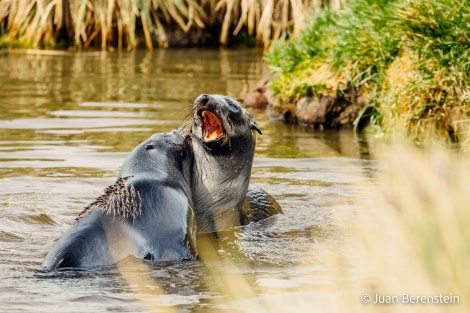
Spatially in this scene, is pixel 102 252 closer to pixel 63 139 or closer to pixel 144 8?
pixel 63 139

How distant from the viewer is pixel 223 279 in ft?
17.6

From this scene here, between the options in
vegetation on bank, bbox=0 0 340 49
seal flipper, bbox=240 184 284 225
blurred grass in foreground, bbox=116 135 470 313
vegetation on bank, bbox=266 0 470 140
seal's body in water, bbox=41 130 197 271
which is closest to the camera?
blurred grass in foreground, bbox=116 135 470 313

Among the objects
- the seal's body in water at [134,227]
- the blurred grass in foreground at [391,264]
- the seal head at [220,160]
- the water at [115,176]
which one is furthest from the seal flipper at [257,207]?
the seal's body in water at [134,227]

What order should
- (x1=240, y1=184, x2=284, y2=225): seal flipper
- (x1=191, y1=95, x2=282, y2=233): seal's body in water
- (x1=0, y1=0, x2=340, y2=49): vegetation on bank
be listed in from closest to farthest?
(x1=191, y1=95, x2=282, y2=233): seal's body in water
(x1=240, y1=184, x2=284, y2=225): seal flipper
(x1=0, y1=0, x2=340, y2=49): vegetation on bank

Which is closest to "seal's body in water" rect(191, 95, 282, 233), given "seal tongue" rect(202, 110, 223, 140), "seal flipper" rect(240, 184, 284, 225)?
"seal tongue" rect(202, 110, 223, 140)

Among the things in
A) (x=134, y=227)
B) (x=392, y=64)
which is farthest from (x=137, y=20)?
(x=134, y=227)

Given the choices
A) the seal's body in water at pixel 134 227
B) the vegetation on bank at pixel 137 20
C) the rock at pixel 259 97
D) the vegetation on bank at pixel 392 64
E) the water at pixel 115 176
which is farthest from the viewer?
the vegetation on bank at pixel 137 20

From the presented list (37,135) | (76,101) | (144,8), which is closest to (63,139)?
(37,135)

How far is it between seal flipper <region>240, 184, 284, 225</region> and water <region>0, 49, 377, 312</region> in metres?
0.08

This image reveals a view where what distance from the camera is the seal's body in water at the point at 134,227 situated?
17.4ft

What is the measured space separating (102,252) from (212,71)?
1070 cm

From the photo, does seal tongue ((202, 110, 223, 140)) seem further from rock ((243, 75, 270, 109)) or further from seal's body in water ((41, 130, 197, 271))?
rock ((243, 75, 270, 109))

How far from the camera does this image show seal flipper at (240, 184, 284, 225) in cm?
700

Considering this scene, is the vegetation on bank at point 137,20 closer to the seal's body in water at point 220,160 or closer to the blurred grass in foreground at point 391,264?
the seal's body in water at point 220,160
